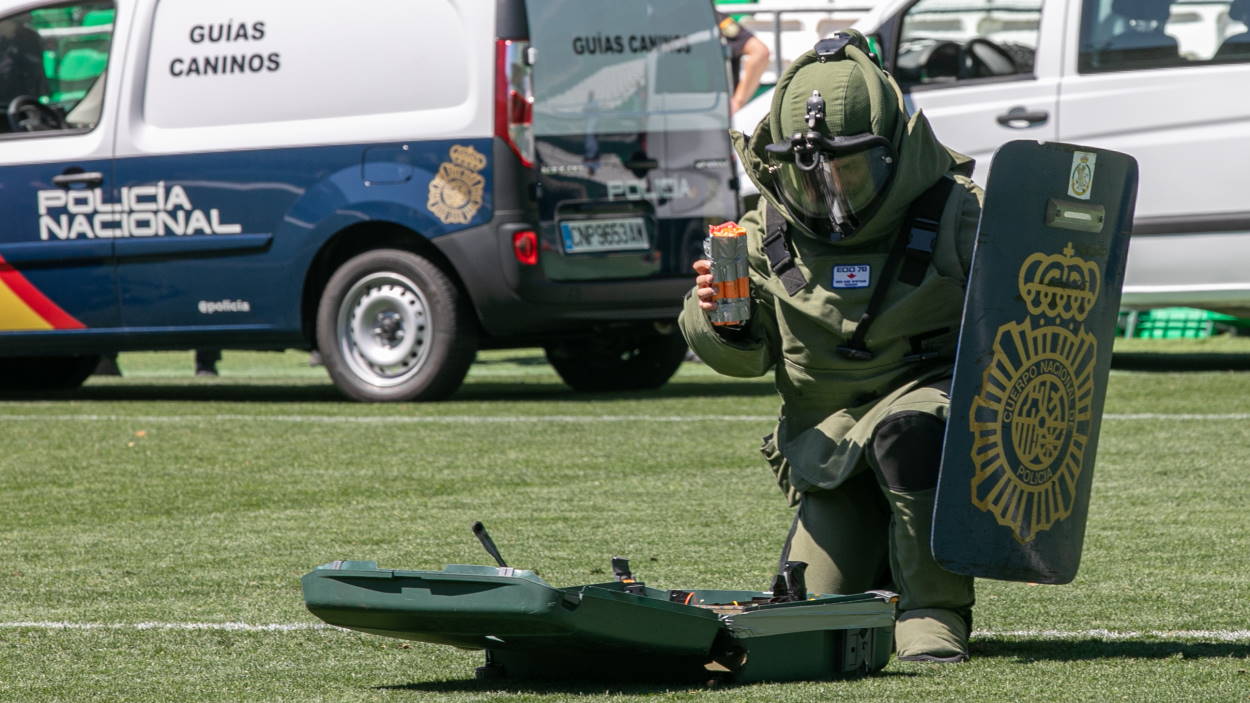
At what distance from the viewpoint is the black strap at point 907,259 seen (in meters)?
4.14

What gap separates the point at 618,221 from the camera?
971 centimetres

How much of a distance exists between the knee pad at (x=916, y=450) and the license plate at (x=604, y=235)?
563 cm

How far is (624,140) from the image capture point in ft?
31.9

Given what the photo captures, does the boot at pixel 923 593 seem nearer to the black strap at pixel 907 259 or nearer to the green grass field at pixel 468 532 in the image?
the green grass field at pixel 468 532

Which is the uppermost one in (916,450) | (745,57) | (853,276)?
(853,276)

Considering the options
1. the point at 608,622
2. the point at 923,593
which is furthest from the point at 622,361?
the point at 608,622

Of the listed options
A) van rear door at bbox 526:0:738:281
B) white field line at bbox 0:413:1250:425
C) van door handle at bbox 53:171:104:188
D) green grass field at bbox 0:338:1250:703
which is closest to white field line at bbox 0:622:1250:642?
green grass field at bbox 0:338:1250:703

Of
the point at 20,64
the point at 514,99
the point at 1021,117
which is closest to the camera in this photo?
the point at 514,99

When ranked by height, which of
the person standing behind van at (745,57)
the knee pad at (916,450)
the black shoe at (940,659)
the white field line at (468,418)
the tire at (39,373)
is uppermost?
the knee pad at (916,450)

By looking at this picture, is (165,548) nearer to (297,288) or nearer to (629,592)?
(629,592)

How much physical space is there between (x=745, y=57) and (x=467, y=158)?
11.0ft

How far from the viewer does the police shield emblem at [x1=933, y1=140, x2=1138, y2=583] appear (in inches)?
154

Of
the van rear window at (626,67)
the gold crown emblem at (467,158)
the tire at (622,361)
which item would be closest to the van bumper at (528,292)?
the gold crown emblem at (467,158)

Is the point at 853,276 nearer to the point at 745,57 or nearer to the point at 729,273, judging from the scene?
the point at 729,273
